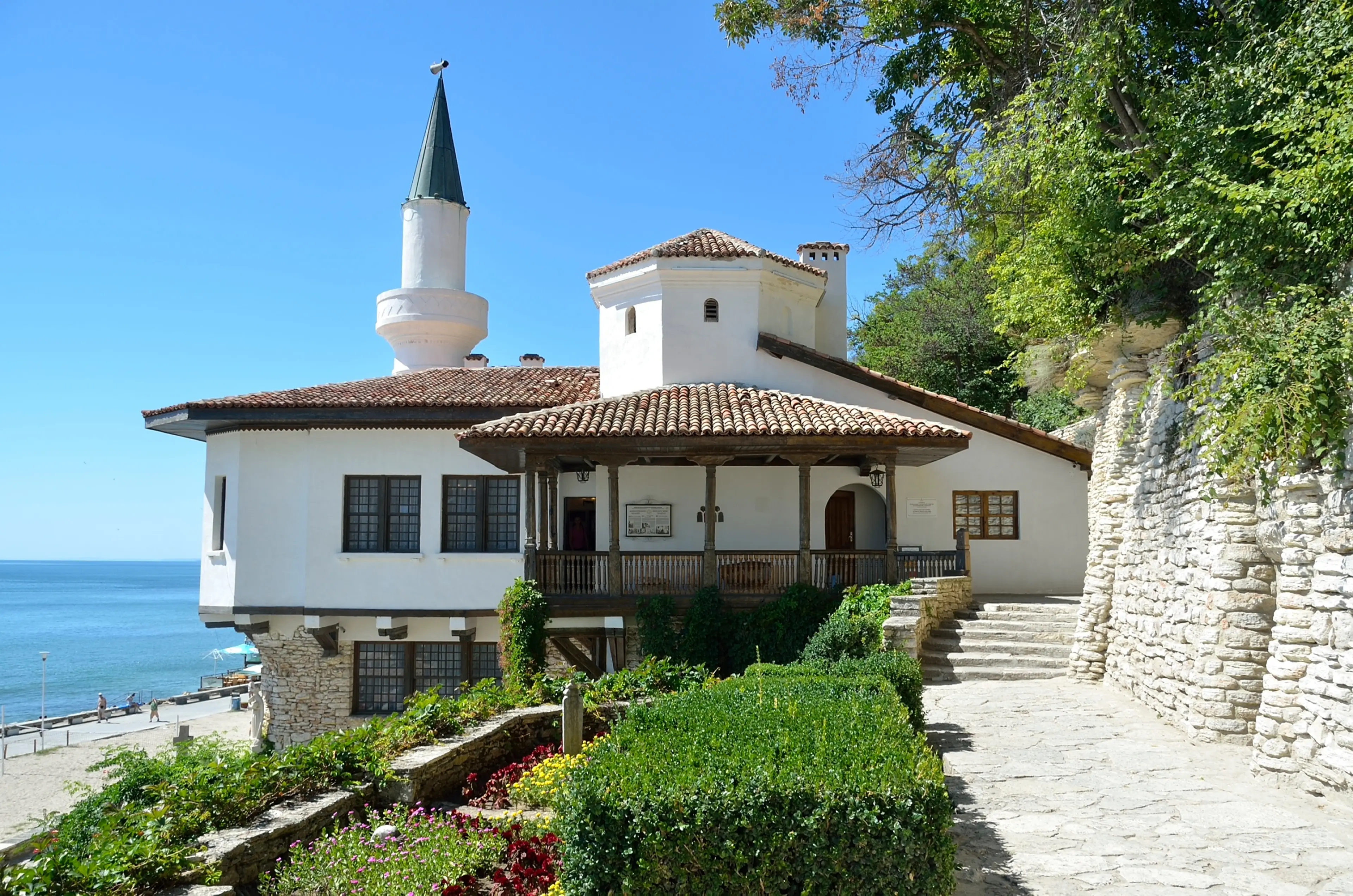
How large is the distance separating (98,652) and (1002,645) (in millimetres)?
89146

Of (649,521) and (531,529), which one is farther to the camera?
(649,521)

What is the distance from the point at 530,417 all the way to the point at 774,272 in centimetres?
575

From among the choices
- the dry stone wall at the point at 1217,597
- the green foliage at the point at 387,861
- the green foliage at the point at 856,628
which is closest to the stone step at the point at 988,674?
the dry stone wall at the point at 1217,597

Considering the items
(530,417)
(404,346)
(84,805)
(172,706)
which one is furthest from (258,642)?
(172,706)

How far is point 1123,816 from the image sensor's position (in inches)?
255

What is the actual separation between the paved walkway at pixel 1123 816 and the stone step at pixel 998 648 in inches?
118

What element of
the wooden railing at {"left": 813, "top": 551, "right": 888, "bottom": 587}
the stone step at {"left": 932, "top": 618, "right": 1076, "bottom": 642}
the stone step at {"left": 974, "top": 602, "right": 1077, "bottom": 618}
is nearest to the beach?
the wooden railing at {"left": 813, "top": 551, "right": 888, "bottom": 587}

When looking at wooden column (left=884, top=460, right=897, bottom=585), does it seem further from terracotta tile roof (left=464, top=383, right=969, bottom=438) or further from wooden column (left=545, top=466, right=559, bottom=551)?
wooden column (left=545, top=466, right=559, bottom=551)

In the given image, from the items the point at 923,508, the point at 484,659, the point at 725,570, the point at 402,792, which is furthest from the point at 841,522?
the point at 402,792

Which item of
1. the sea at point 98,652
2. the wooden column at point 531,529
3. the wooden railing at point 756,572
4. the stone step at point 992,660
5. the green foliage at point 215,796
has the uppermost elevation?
the wooden column at point 531,529

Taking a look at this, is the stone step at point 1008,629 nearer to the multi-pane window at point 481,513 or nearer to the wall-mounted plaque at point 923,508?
the wall-mounted plaque at point 923,508

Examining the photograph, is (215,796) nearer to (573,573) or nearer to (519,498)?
(573,573)

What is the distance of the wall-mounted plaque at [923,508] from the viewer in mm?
16453

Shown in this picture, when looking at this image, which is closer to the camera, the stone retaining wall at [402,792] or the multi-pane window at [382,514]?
the stone retaining wall at [402,792]
